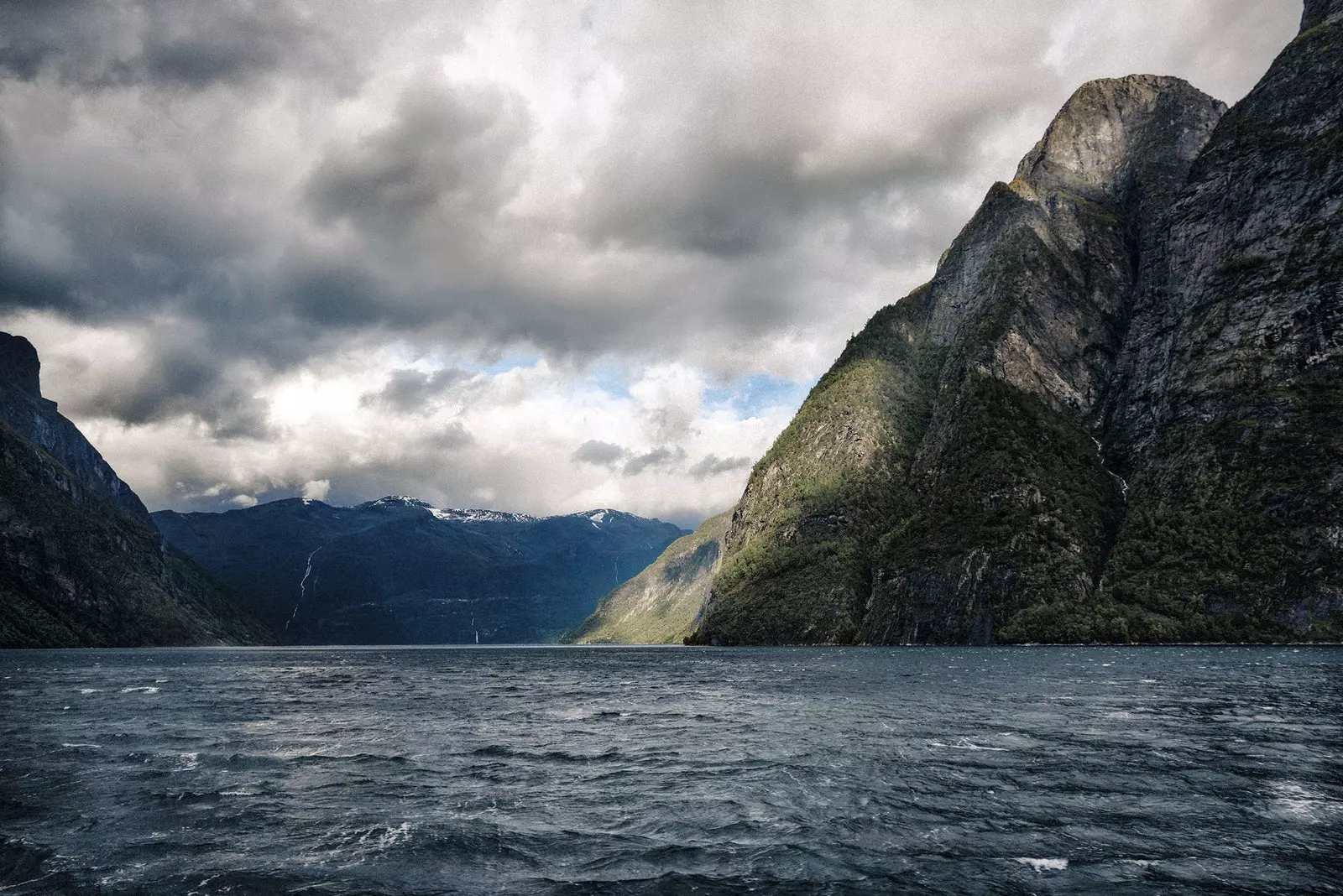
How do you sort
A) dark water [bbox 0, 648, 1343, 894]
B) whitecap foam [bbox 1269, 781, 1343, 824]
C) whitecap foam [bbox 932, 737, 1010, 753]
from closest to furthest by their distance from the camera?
1. dark water [bbox 0, 648, 1343, 894]
2. whitecap foam [bbox 1269, 781, 1343, 824]
3. whitecap foam [bbox 932, 737, 1010, 753]

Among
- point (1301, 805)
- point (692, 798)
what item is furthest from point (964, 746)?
point (692, 798)

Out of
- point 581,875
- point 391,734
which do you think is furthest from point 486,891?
point 391,734

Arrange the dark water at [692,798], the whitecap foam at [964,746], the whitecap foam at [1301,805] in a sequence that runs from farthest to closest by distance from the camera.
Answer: the whitecap foam at [964,746] → the whitecap foam at [1301,805] → the dark water at [692,798]

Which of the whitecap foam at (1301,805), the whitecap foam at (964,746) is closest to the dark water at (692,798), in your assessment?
the whitecap foam at (1301,805)

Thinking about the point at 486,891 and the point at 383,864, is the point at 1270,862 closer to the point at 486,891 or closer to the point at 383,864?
the point at 486,891

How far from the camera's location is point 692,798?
29438mm

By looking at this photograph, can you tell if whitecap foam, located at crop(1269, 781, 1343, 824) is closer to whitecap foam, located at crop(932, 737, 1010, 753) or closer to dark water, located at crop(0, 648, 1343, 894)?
dark water, located at crop(0, 648, 1343, 894)

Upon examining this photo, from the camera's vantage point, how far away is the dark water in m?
19.9

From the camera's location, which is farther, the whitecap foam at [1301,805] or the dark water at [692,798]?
the whitecap foam at [1301,805]

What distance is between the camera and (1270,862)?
1970cm

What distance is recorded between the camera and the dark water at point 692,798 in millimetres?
19891

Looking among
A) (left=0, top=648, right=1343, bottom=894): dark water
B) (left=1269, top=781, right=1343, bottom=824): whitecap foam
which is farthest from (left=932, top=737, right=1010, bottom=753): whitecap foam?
(left=1269, top=781, right=1343, bottom=824): whitecap foam

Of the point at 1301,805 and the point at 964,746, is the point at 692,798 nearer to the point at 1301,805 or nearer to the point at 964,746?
the point at 964,746

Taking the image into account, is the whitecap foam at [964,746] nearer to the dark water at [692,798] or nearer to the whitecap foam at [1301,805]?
the dark water at [692,798]
